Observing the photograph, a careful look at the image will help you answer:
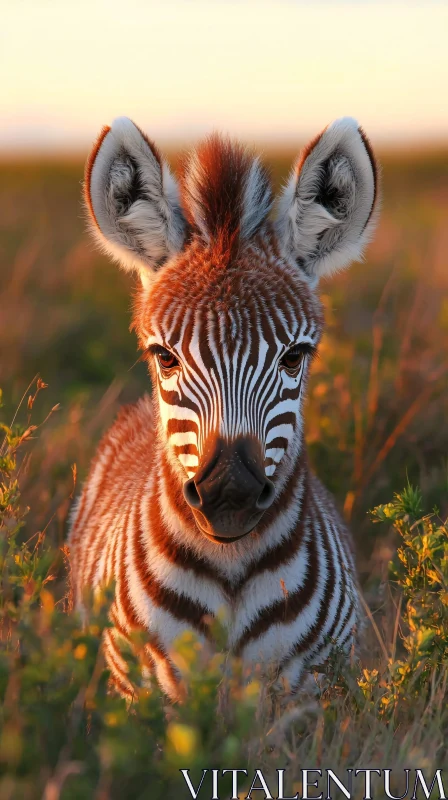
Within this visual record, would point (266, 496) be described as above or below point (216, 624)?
above

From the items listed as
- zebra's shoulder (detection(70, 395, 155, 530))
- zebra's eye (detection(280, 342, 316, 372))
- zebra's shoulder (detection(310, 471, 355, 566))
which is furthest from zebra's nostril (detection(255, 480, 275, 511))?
zebra's shoulder (detection(70, 395, 155, 530))

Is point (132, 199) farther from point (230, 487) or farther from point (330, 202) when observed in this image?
point (230, 487)

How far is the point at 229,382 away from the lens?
3.74m

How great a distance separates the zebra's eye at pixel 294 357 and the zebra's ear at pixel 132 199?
0.85 m

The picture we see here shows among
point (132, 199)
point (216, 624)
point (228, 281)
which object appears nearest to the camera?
point (216, 624)

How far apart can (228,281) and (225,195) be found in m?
0.52

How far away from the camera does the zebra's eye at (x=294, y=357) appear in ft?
13.1

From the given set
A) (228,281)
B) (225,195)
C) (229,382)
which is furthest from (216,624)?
(225,195)

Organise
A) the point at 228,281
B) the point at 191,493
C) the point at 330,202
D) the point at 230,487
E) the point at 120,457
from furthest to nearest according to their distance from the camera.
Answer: the point at 120,457 < the point at 330,202 < the point at 228,281 < the point at 191,493 < the point at 230,487

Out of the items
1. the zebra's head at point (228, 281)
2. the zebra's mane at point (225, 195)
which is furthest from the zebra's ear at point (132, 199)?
the zebra's mane at point (225, 195)

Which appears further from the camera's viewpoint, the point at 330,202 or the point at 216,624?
the point at 330,202

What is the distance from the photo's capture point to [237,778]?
3.25m

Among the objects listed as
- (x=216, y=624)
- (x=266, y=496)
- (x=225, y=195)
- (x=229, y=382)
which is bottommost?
(x=216, y=624)

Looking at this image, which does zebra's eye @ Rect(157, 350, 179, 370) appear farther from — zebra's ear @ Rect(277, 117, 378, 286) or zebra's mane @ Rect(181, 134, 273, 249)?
zebra's ear @ Rect(277, 117, 378, 286)
